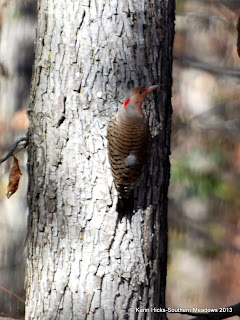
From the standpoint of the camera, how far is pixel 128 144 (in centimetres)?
310

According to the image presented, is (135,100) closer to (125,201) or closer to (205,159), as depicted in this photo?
(125,201)

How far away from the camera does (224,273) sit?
784 centimetres

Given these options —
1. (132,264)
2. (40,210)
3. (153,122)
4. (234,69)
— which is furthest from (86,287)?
(234,69)

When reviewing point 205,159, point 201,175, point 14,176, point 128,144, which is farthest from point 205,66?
point 128,144

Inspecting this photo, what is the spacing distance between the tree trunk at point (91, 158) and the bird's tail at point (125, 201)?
4 cm

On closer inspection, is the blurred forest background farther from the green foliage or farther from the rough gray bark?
the rough gray bark

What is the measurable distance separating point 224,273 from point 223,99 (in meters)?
2.19

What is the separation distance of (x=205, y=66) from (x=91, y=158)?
459 centimetres

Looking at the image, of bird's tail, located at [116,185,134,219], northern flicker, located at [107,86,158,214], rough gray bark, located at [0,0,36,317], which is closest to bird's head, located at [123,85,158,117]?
northern flicker, located at [107,86,158,214]

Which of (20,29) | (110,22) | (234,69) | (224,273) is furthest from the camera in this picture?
(224,273)

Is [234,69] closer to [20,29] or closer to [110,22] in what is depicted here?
[20,29]

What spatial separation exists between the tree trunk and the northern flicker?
5 centimetres

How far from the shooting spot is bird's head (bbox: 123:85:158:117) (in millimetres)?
2965

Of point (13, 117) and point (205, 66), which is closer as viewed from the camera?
point (13, 117)
